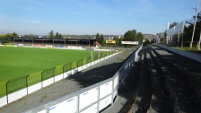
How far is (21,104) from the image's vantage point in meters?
12.1

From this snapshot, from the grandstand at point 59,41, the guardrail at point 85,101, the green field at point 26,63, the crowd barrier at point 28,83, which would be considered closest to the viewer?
the guardrail at point 85,101

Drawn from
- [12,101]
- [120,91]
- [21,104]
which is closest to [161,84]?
[120,91]

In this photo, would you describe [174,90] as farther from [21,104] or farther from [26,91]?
[26,91]

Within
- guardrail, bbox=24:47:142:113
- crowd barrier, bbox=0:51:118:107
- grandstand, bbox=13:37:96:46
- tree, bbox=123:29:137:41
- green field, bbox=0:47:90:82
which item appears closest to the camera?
guardrail, bbox=24:47:142:113

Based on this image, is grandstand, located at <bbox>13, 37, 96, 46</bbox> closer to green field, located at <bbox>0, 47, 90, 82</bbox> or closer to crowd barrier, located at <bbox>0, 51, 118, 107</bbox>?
green field, located at <bbox>0, 47, 90, 82</bbox>

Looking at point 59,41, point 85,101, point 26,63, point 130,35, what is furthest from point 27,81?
point 130,35

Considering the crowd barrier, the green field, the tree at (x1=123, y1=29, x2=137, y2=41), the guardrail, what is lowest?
the green field

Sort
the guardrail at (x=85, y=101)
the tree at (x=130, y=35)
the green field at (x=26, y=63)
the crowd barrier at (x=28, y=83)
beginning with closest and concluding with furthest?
the guardrail at (x=85, y=101)
the crowd barrier at (x=28, y=83)
the green field at (x=26, y=63)
the tree at (x=130, y=35)

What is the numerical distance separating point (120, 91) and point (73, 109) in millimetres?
6392

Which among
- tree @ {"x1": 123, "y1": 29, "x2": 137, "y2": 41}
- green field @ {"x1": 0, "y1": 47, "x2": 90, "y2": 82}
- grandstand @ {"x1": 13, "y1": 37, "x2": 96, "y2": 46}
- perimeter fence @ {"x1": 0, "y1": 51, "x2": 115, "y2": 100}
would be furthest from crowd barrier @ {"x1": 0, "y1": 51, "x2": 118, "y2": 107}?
tree @ {"x1": 123, "y1": 29, "x2": 137, "y2": 41}

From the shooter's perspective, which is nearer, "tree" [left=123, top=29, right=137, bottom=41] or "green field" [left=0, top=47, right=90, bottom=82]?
"green field" [left=0, top=47, right=90, bottom=82]

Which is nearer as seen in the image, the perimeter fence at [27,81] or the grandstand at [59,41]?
the perimeter fence at [27,81]

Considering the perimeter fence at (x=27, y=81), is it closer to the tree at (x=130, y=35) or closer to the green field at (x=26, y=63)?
the green field at (x=26, y=63)

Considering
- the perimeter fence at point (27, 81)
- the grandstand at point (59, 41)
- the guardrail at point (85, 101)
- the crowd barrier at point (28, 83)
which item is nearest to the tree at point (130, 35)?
the grandstand at point (59, 41)
